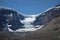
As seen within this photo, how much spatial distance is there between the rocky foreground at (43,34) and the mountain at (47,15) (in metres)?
0.32

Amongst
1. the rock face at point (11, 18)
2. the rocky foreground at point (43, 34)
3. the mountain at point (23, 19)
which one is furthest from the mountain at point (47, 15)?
the rock face at point (11, 18)

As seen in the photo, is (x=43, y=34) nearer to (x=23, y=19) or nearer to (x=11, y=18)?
(x=23, y=19)

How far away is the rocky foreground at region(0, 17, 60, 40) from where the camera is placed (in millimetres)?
10117

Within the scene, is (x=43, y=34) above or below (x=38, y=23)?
below

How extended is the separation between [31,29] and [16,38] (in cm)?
164

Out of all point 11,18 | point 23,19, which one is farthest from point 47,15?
point 11,18

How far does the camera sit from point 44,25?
11594 millimetres

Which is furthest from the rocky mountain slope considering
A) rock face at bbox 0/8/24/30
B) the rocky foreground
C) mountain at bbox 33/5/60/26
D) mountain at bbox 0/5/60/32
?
rock face at bbox 0/8/24/30

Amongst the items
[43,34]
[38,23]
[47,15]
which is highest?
[47,15]

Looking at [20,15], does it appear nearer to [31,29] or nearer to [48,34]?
[31,29]

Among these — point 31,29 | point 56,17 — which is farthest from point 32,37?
point 56,17

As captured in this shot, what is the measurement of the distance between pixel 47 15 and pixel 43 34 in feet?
6.93

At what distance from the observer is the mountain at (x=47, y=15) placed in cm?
1163

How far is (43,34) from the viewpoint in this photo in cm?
1050
